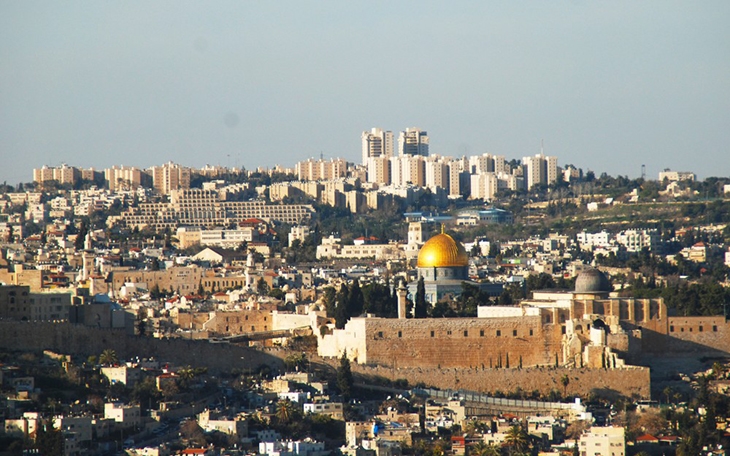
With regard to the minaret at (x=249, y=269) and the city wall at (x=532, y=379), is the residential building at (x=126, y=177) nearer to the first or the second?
the minaret at (x=249, y=269)

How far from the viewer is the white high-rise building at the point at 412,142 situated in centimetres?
14625

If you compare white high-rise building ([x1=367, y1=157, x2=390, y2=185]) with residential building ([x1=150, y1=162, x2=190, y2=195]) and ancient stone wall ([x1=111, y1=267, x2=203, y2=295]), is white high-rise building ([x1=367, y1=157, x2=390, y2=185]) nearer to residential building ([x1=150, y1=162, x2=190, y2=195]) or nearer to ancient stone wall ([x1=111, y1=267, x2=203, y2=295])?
residential building ([x1=150, y1=162, x2=190, y2=195])

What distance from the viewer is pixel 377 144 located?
14812 cm

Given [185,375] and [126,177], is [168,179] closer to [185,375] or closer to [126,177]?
[126,177]

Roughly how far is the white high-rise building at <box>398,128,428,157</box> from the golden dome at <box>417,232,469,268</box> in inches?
3331

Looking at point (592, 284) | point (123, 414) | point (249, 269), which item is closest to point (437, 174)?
point (249, 269)

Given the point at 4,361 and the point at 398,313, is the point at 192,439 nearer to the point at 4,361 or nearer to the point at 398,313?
the point at 4,361

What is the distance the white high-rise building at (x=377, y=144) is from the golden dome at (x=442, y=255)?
85346 mm

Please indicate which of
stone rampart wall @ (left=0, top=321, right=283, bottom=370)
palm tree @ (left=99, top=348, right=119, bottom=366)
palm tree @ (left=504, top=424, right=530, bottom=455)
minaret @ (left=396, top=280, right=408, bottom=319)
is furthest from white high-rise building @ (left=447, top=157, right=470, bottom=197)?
palm tree @ (left=504, top=424, right=530, bottom=455)

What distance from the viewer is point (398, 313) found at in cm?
5441

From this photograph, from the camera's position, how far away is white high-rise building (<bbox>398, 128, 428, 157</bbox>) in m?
146

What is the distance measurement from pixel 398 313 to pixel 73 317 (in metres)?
9.06

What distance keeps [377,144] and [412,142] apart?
3032 mm

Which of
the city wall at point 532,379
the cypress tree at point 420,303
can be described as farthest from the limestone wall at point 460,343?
the cypress tree at point 420,303
